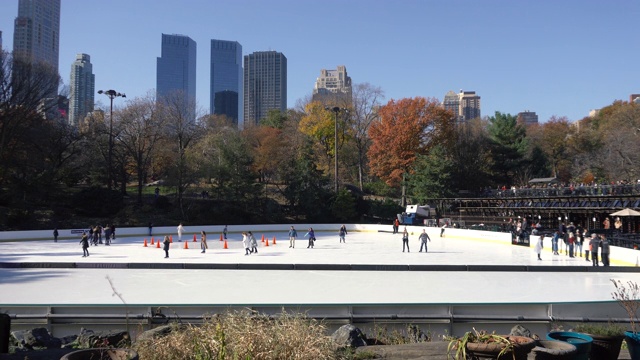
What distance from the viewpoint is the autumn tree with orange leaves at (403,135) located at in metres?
51.3

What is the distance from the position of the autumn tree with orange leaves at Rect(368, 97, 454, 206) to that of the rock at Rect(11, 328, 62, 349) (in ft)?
147

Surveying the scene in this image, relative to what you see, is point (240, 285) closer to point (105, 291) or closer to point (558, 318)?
point (105, 291)

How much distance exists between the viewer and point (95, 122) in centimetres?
5116

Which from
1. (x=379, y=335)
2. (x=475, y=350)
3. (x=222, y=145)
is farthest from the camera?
(x=222, y=145)

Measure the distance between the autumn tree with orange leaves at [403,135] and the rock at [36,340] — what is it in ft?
147

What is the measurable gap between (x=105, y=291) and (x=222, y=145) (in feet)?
113

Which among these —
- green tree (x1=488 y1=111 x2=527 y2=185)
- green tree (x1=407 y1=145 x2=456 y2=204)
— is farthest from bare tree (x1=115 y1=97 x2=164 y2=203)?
green tree (x1=488 y1=111 x2=527 y2=185)

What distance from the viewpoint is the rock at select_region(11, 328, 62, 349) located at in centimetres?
718

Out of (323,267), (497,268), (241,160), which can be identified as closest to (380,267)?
(323,267)

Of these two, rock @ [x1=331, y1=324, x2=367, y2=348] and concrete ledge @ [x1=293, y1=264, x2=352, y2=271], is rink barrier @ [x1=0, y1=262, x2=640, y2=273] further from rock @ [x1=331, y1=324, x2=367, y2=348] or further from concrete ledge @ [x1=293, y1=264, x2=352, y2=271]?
rock @ [x1=331, y1=324, x2=367, y2=348]

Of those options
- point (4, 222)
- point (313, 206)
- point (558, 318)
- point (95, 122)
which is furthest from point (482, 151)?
point (558, 318)

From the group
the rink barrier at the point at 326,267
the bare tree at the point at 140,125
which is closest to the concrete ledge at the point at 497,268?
the rink barrier at the point at 326,267

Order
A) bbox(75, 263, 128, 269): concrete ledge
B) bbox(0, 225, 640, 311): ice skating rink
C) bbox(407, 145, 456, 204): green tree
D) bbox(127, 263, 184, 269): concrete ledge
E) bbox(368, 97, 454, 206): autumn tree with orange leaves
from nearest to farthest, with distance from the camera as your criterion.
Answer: bbox(0, 225, 640, 311): ice skating rink
bbox(127, 263, 184, 269): concrete ledge
bbox(75, 263, 128, 269): concrete ledge
bbox(407, 145, 456, 204): green tree
bbox(368, 97, 454, 206): autumn tree with orange leaves

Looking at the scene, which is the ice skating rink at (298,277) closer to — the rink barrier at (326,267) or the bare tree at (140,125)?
the rink barrier at (326,267)
